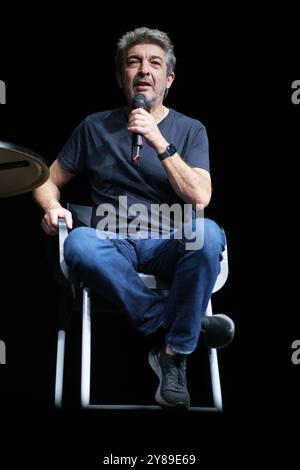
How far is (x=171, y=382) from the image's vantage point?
1879 millimetres

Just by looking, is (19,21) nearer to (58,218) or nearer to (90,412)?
(58,218)

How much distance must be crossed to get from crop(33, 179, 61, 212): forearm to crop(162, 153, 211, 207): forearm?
0.34 metres

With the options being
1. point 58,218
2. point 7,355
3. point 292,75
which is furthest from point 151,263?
point 292,75

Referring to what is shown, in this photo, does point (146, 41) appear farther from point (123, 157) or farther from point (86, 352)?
point (86, 352)

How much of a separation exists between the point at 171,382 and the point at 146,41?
3.65ft

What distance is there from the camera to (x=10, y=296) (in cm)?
255

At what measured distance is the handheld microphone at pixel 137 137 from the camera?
2066mm

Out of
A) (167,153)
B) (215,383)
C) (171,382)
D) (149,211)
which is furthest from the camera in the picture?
(149,211)

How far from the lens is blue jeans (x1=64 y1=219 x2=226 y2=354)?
6.19ft

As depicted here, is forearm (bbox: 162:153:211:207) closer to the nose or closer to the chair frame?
the chair frame

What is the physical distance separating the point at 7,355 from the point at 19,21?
1.17 m

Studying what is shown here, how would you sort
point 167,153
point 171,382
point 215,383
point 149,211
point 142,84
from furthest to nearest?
point 142,84 < point 149,211 < point 167,153 < point 215,383 < point 171,382

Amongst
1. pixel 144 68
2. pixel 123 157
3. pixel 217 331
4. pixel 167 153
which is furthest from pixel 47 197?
pixel 217 331

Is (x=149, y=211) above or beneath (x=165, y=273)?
above
